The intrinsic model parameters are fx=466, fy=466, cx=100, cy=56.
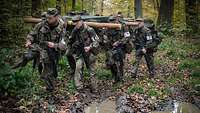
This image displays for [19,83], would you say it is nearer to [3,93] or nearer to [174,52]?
[3,93]

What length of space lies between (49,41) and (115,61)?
12.5 ft

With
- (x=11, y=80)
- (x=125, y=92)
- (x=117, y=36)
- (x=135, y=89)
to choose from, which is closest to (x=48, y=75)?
(x=11, y=80)

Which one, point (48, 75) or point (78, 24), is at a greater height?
point (78, 24)

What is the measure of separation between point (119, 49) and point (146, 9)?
99.4 feet

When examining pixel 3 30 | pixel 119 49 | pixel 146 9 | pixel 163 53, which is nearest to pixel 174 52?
pixel 163 53

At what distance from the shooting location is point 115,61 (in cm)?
1578

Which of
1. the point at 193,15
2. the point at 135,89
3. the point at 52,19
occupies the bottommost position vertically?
the point at 135,89

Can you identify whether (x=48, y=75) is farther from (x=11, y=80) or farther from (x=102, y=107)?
(x=11, y=80)

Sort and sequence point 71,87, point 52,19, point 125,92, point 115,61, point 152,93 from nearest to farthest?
point 52,19 → point 71,87 → point 152,93 → point 125,92 → point 115,61

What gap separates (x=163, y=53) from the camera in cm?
2423

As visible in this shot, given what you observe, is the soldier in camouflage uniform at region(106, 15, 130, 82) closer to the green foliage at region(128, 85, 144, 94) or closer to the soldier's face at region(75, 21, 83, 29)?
the green foliage at region(128, 85, 144, 94)

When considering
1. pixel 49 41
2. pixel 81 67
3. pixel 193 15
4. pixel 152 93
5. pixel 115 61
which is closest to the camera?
pixel 49 41

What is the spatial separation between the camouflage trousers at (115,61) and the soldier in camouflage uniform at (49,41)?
341 centimetres

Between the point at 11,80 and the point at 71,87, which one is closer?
the point at 11,80
